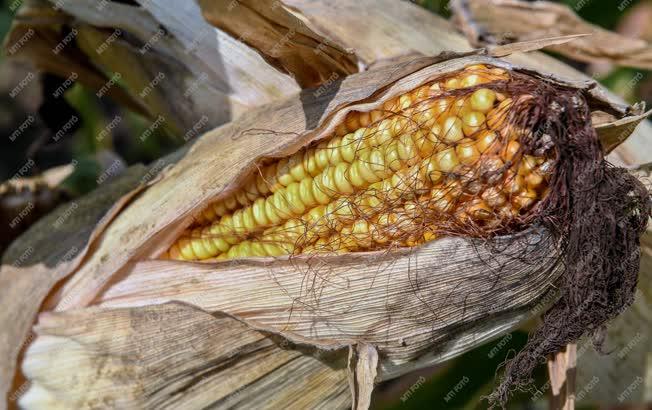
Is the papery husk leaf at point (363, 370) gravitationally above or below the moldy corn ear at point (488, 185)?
below

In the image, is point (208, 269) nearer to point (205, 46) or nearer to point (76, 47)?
point (205, 46)

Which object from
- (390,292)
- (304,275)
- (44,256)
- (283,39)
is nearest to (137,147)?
(44,256)

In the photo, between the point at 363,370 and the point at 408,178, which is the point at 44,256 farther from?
the point at 408,178

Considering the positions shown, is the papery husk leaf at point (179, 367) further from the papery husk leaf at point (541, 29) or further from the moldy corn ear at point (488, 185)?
the papery husk leaf at point (541, 29)

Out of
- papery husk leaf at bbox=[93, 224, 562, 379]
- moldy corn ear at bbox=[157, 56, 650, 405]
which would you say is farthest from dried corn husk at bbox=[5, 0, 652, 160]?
papery husk leaf at bbox=[93, 224, 562, 379]

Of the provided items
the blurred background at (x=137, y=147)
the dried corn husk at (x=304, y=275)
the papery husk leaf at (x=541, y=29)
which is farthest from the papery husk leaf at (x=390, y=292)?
the papery husk leaf at (x=541, y=29)

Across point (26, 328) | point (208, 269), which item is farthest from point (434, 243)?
point (26, 328)

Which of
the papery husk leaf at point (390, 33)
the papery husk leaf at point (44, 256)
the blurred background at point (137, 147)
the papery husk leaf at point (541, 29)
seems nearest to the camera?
the papery husk leaf at point (44, 256)
